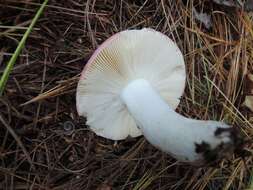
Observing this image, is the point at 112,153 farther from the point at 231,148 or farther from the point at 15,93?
the point at 231,148

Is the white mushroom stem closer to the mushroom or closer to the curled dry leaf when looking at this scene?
the mushroom

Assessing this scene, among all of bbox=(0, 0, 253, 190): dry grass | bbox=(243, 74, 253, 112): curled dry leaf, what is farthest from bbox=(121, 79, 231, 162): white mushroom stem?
bbox=(243, 74, 253, 112): curled dry leaf

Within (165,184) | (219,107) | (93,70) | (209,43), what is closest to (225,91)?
(219,107)

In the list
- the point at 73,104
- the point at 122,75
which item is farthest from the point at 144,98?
the point at 73,104

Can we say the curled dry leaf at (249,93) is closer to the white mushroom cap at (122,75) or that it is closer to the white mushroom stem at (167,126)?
the white mushroom cap at (122,75)

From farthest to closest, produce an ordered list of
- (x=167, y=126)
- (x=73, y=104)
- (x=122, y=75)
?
1. (x=73, y=104)
2. (x=122, y=75)
3. (x=167, y=126)

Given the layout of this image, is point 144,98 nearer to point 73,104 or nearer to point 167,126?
point 167,126

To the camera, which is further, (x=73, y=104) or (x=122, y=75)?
(x=73, y=104)
